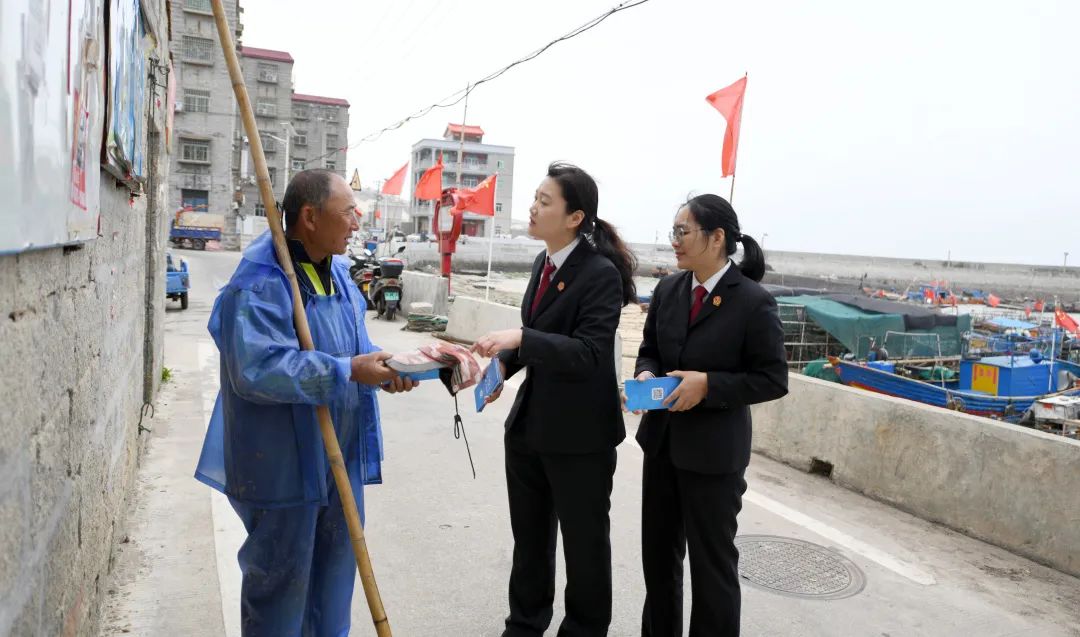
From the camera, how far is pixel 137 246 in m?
5.17

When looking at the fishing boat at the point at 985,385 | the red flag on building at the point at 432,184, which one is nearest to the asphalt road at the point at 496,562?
the fishing boat at the point at 985,385

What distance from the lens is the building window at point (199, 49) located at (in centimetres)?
5231

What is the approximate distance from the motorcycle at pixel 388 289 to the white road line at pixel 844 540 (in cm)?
1087

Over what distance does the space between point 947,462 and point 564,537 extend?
3.14 m

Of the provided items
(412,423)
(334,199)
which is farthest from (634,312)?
(334,199)

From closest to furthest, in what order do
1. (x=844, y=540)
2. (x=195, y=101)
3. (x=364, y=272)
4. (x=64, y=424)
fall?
(x=64, y=424) < (x=844, y=540) < (x=364, y=272) < (x=195, y=101)

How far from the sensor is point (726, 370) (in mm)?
2973

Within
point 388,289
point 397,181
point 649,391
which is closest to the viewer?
point 649,391

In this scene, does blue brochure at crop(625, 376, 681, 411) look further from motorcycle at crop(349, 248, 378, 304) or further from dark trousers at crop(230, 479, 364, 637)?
motorcycle at crop(349, 248, 378, 304)

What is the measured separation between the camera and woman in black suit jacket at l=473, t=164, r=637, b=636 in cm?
298

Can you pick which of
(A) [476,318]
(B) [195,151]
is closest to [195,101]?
(B) [195,151]

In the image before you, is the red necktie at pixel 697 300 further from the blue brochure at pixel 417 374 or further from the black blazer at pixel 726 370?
the blue brochure at pixel 417 374

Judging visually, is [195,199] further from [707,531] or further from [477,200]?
[707,531]

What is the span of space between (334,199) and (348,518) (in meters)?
1.03
